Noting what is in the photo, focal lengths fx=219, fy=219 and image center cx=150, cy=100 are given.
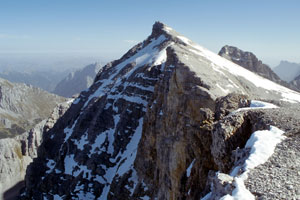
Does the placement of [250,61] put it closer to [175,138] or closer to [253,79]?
[253,79]

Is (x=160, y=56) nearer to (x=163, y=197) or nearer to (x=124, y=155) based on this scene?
(x=124, y=155)

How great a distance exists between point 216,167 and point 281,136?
4.95 meters

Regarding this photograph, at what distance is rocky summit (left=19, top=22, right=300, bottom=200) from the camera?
39.6ft

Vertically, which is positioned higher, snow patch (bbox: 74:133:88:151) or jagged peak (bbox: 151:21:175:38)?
jagged peak (bbox: 151:21:175:38)

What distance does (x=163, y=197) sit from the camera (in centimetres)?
2641

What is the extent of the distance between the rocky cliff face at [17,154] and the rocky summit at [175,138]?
43574mm

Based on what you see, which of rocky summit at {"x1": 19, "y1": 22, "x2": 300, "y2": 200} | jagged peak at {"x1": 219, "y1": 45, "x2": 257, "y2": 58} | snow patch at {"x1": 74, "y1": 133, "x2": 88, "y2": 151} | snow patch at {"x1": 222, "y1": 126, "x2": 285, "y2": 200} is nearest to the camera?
snow patch at {"x1": 222, "y1": 126, "x2": 285, "y2": 200}

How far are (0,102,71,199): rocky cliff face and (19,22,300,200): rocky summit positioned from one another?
143 feet

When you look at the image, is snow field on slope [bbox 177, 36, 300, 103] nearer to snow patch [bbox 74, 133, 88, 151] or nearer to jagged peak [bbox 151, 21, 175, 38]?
jagged peak [bbox 151, 21, 175, 38]

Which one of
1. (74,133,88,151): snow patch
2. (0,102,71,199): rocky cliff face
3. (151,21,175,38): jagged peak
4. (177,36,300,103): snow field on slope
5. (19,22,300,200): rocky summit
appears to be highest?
(151,21,175,38): jagged peak

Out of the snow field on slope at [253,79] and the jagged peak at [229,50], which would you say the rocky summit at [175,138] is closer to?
the snow field on slope at [253,79]

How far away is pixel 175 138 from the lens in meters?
26.2

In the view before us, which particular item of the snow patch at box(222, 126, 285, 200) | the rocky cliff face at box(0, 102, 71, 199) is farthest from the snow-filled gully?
the rocky cliff face at box(0, 102, 71, 199)

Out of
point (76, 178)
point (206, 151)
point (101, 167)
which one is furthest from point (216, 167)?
point (76, 178)
